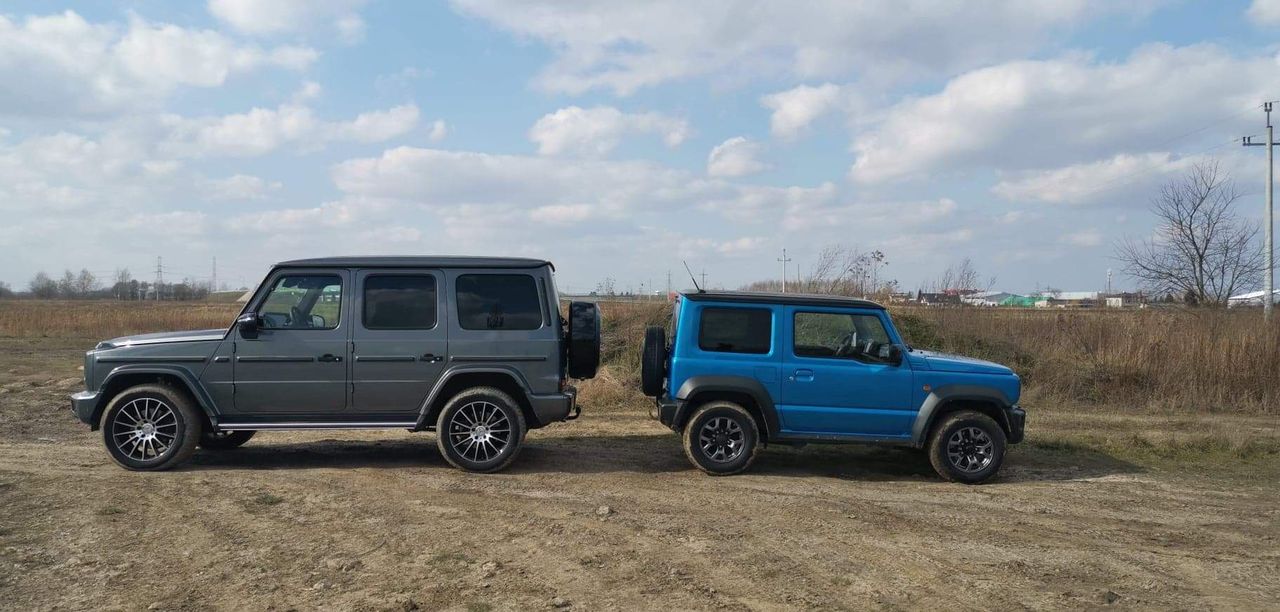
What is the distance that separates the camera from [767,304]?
8477mm

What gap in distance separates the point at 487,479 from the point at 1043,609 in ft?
16.3

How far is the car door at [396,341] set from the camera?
324 inches

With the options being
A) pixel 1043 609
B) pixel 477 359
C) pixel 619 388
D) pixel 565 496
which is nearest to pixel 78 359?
pixel 619 388

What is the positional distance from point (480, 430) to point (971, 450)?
16.3ft

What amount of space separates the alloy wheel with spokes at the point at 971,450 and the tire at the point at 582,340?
148 inches

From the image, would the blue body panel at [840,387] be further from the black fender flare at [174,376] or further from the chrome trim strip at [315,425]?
the black fender flare at [174,376]

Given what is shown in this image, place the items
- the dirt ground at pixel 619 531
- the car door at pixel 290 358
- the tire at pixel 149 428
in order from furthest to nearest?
1. the car door at pixel 290 358
2. the tire at pixel 149 428
3. the dirt ground at pixel 619 531

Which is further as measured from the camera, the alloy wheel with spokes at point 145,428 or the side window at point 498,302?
the side window at point 498,302

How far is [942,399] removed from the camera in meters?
8.30

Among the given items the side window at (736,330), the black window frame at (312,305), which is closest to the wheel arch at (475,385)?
the black window frame at (312,305)

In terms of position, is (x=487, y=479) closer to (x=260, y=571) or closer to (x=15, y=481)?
(x=260, y=571)

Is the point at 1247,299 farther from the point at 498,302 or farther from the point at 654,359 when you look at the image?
the point at 498,302

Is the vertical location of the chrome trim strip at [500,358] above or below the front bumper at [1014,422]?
above

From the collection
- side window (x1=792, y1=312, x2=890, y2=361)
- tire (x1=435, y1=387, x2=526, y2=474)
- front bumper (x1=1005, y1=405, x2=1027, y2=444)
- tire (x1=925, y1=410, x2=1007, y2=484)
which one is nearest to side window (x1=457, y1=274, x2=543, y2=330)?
tire (x1=435, y1=387, x2=526, y2=474)
